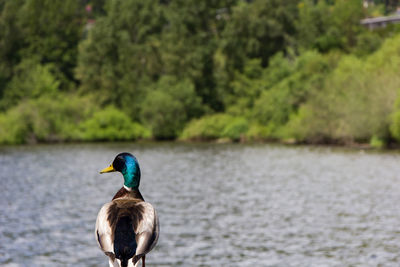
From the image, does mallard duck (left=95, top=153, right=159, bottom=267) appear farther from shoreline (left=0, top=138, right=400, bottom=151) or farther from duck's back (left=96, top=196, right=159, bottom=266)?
shoreline (left=0, top=138, right=400, bottom=151)

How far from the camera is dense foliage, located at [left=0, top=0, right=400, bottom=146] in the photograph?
86125 millimetres

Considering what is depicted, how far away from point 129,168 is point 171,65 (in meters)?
85.4

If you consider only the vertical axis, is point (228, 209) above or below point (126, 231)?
below

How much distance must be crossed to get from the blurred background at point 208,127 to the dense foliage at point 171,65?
214 mm

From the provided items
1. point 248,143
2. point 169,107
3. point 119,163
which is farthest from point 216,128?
point 119,163

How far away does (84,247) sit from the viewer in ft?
72.4

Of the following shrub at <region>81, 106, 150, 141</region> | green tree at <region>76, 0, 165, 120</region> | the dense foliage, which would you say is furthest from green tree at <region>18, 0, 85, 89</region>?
shrub at <region>81, 106, 150, 141</region>

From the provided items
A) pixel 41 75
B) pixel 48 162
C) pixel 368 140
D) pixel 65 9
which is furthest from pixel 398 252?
pixel 65 9

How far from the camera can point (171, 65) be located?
312 feet

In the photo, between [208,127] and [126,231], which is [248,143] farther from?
[126,231]

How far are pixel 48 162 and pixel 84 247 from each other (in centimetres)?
3657

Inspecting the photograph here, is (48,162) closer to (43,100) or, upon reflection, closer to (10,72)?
(43,100)

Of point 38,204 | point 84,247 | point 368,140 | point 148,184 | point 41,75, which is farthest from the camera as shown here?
point 41,75

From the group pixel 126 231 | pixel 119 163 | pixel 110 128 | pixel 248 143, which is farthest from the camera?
pixel 110 128
